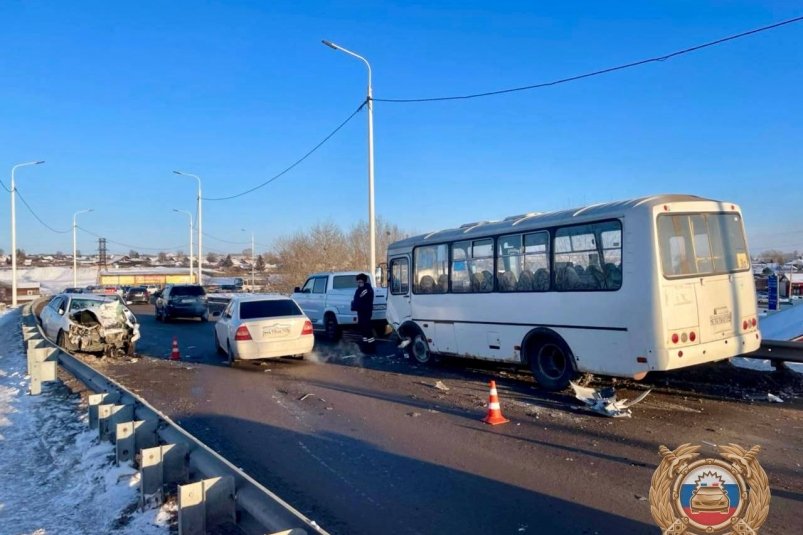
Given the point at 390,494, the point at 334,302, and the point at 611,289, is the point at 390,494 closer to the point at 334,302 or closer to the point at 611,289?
the point at 611,289

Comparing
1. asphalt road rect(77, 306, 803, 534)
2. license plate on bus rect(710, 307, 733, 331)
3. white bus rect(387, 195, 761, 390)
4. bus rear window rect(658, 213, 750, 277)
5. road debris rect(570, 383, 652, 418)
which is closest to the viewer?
asphalt road rect(77, 306, 803, 534)

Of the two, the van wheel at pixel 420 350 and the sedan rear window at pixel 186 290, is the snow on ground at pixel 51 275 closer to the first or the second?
the sedan rear window at pixel 186 290

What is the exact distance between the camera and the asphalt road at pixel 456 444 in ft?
16.5

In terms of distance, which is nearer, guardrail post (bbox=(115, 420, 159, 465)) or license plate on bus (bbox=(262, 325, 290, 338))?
guardrail post (bbox=(115, 420, 159, 465))

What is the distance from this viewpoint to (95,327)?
15.9m

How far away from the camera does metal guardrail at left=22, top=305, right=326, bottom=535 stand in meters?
3.71

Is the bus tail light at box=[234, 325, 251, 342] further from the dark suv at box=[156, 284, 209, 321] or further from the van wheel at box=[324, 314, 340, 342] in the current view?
the dark suv at box=[156, 284, 209, 321]

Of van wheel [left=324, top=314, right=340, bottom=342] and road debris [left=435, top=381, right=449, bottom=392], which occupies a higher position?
van wheel [left=324, top=314, right=340, bottom=342]

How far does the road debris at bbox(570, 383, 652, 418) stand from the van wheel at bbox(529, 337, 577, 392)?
1.98 ft

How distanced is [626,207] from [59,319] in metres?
15.1

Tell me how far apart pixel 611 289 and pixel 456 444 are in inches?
138

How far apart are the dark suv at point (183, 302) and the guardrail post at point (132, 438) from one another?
23.6 m

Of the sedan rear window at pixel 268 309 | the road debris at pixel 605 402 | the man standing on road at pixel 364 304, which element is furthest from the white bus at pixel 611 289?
the man standing on road at pixel 364 304

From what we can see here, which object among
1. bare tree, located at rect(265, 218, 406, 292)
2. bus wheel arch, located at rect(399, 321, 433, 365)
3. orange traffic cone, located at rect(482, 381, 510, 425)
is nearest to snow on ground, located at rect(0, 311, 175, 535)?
orange traffic cone, located at rect(482, 381, 510, 425)
